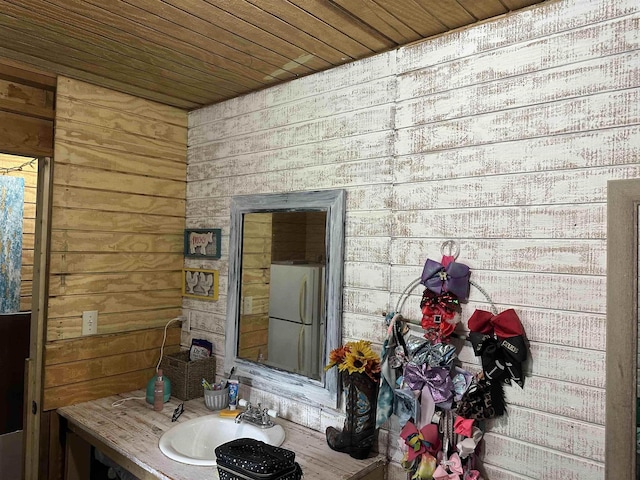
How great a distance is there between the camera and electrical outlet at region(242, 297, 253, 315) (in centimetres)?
222

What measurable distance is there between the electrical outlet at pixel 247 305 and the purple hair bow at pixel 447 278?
97cm

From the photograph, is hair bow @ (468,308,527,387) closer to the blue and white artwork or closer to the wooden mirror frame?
the wooden mirror frame

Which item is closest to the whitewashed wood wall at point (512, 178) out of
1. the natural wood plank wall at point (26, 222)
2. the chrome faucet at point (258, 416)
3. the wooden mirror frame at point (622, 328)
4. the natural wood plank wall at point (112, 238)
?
the wooden mirror frame at point (622, 328)

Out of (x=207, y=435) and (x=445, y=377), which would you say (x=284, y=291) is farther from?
(x=445, y=377)

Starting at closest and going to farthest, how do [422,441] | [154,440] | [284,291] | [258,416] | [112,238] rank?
[422,441] → [154,440] → [258,416] → [284,291] → [112,238]

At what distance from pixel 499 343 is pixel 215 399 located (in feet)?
4.34

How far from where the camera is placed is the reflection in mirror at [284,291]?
1.93 meters

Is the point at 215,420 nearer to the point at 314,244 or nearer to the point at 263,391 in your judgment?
the point at 263,391

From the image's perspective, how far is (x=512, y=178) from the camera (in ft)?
4.70

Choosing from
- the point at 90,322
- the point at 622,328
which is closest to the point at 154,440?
the point at 90,322

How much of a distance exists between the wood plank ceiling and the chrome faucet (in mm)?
1459

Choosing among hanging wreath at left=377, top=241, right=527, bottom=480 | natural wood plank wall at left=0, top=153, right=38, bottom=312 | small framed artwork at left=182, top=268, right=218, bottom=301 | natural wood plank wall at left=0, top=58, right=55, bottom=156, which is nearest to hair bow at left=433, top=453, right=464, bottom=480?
hanging wreath at left=377, top=241, right=527, bottom=480

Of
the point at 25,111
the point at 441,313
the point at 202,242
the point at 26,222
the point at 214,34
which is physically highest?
the point at 214,34

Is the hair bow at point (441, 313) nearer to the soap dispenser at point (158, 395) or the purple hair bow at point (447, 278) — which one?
the purple hair bow at point (447, 278)
